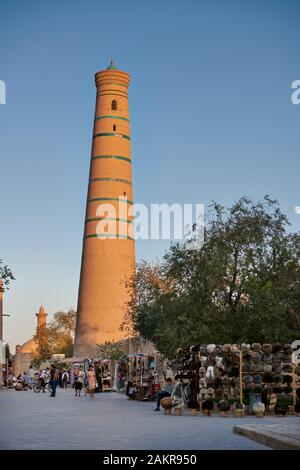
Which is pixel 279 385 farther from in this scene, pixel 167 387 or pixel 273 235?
pixel 273 235

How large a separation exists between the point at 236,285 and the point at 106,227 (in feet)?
138

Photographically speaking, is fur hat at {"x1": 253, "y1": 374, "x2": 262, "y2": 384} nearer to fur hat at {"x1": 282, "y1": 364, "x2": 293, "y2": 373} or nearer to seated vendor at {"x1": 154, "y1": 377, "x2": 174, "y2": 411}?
fur hat at {"x1": 282, "y1": 364, "x2": 293, "y2": 373}

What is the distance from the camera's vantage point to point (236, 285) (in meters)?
32.9

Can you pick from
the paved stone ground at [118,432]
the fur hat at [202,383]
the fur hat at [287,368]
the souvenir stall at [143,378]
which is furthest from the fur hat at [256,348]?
the souvenir stall at [143,378]

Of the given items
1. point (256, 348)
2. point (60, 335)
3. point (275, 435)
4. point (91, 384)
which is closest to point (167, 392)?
point (256, 348)

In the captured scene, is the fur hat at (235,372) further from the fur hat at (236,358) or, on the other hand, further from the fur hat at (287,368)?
the fur hat at (287,368)

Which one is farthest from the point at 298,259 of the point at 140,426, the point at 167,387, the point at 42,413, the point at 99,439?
the point at 99,439

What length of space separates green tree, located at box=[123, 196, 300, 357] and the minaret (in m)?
38.7

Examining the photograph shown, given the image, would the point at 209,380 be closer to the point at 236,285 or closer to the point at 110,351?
the point at 236,285

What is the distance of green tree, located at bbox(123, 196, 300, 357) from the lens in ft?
103

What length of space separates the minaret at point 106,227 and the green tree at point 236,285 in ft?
127

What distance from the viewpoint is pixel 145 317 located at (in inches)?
1793

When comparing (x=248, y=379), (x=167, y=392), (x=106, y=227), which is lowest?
(x=167, y=392)

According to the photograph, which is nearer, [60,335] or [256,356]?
[256,356]
